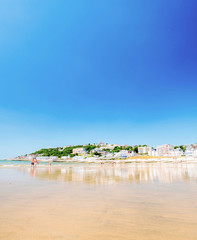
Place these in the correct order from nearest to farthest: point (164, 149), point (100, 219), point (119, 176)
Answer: point (100, 219), point (119, 176), point (164, 149)

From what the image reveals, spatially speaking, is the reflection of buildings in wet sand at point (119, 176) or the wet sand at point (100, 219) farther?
the reflection of buildings in wet sand at point (119, 176)

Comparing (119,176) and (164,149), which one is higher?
(119,176)

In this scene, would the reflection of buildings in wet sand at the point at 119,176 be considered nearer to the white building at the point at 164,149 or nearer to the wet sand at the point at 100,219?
the wet sand at the point at 100,219

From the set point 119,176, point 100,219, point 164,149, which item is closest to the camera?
point 100,219

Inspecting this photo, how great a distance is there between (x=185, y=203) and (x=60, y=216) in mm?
4317

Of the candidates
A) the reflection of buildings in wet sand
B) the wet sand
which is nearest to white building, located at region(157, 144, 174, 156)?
the reflection of buildings in wet sand

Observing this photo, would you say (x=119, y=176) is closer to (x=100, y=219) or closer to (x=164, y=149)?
(x=100, y=219)

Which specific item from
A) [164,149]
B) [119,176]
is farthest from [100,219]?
[164,149]

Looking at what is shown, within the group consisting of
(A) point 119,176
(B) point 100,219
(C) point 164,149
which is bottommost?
(C) point 164,149

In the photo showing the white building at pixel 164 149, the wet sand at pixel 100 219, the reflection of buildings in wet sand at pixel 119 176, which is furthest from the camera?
the white building at pixel 164 149

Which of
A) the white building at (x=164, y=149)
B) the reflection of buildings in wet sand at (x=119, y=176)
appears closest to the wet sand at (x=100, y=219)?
the reflection of buildings in wet sand at (x=119, y=176)

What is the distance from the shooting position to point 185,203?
195 inches

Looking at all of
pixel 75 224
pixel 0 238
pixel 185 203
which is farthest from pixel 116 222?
pixel 185 203

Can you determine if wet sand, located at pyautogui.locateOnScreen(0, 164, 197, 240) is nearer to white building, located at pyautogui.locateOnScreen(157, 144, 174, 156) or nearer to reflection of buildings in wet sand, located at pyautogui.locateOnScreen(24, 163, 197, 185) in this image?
reflection of buildings in wet sand, located at pyautogui.locateOnScreen(24, 163, 197, 185)
